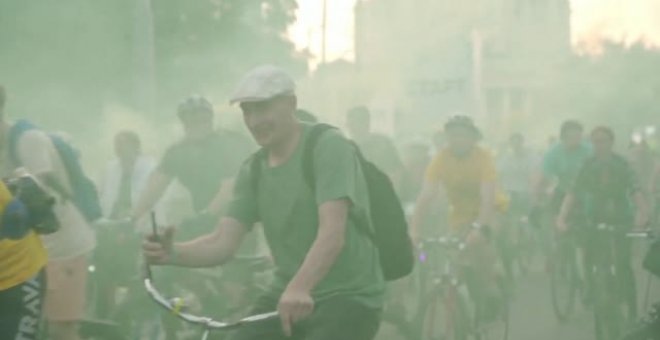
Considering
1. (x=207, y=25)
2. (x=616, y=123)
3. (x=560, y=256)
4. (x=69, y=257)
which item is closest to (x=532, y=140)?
(x=616, y=123)

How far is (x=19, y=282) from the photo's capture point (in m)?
5.62

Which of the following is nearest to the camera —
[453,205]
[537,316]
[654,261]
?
[654,261]

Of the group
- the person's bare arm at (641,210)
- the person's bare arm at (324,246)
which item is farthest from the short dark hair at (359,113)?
the person's bare arm at (324,246)

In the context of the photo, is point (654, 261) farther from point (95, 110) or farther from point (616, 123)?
point (616, 123)

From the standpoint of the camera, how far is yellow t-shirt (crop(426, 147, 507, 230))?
33.0 ft

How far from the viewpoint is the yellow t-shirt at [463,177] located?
10062mm

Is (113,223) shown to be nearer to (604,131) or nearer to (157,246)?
(604,131)

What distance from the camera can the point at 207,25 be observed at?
30.3m

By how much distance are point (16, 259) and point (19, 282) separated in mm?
87

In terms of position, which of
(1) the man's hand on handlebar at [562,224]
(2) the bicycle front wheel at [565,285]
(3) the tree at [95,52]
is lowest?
(2) the bicycle front wheel at [565,285]

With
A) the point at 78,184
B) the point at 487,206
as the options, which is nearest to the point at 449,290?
the point at 487,206

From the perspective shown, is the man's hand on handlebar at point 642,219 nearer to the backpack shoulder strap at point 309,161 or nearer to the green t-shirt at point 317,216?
the green t-shirt at point 317,216

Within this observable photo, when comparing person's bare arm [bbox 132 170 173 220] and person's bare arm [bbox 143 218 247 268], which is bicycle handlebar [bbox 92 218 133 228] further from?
person's bare arm [bbox 143 218 247 268]

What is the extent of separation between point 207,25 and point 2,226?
81.9 feet
